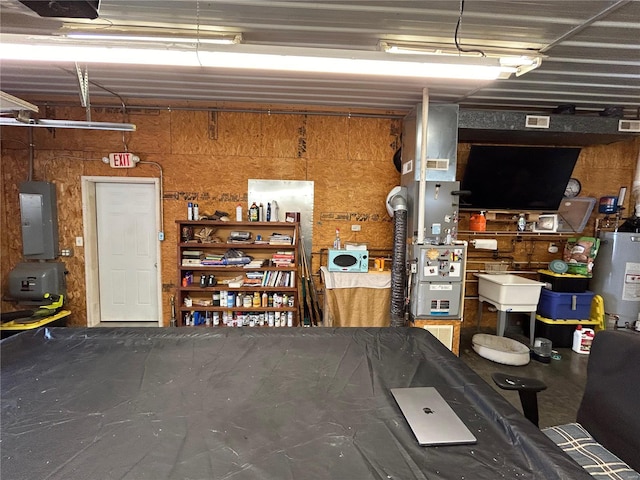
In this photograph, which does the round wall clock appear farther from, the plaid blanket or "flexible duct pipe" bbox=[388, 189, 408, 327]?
the plaid blanket

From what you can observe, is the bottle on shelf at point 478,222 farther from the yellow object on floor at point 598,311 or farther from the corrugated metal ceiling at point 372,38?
the yellow object on floor at point 598,311

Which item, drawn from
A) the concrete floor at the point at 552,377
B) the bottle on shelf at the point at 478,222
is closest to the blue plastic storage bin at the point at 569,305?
the concrete floor at the point at 552,377

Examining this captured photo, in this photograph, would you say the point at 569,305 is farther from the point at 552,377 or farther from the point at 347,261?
the point at 347,261

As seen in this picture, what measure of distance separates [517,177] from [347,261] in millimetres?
2608

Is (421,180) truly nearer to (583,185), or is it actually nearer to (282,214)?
(282,214)

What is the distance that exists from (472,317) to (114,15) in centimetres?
522

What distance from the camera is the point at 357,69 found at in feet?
6.26

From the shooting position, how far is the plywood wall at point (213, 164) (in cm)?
412

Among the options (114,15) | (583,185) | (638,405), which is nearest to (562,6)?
(638,405)

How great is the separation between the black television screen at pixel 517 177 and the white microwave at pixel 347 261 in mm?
1645

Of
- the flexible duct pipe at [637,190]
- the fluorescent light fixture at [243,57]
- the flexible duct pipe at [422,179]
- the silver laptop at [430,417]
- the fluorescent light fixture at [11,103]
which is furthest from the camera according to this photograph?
the flexible duct pipe at [637,190]

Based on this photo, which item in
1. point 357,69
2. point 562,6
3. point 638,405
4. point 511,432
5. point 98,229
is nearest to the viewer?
point 511,432

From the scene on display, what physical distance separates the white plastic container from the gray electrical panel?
22.5 ft

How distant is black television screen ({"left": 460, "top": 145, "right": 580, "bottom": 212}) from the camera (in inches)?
163
